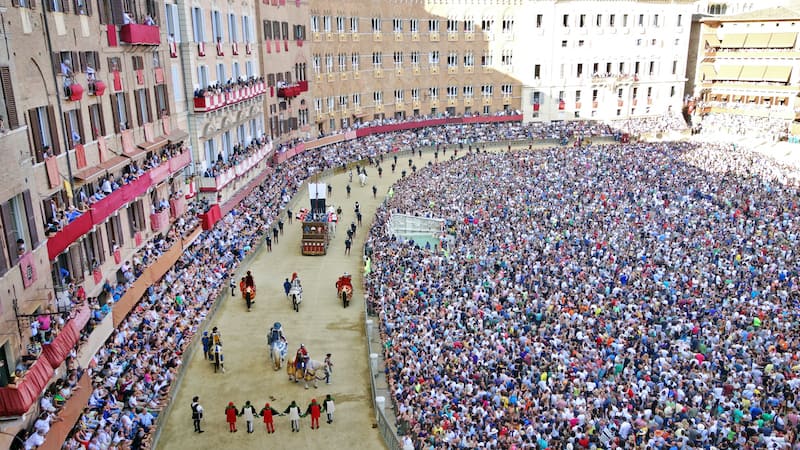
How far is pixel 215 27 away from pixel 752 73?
6039 centimetres

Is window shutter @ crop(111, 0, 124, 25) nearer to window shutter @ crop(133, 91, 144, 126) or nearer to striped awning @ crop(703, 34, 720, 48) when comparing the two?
window shutter @ crop(133, 91, 144, 126)

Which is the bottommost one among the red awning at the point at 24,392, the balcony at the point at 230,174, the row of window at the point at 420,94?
the red awning at the point at 24,392

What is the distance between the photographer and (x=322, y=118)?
6550 centimetres

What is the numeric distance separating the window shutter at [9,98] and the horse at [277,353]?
40.1 ft

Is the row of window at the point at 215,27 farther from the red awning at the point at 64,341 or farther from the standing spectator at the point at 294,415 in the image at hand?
the standing spectator at the point at 294,415

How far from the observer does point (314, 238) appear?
3869cm

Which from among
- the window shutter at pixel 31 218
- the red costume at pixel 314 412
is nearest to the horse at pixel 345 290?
the red costume at pixel 314 412

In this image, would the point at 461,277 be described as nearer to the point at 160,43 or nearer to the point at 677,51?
the point at 160,43

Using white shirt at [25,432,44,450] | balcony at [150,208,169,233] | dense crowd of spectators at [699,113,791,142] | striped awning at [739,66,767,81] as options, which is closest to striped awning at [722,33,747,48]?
striped awning at [739,66,767,81]

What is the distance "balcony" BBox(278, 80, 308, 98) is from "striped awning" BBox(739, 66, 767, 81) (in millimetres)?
49864

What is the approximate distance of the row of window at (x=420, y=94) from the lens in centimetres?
6761

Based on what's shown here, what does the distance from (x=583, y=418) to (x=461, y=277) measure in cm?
1225

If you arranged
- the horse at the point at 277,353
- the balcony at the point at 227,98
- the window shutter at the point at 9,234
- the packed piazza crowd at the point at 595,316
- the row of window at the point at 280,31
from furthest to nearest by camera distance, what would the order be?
the row of window at the point at 280,31 < the balcony at the point at 227,98 < the horse at the point at 277,353 < the packed piazza crowd at the point at 595,316 < the window shutter at the point at 9,234

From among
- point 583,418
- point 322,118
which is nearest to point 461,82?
point 322,118
